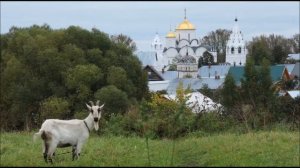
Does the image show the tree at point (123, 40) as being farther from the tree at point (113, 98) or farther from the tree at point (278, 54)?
the tree at point (278, 54)

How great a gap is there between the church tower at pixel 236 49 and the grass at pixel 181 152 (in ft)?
388

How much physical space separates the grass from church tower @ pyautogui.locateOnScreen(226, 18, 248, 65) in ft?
388

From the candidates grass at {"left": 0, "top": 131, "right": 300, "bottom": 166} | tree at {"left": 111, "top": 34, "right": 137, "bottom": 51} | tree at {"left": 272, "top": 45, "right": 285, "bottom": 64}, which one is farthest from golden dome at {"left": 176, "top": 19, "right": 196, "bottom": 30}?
grass at {"left": 0, "top": 131, "right": 300, "bottom": 166}

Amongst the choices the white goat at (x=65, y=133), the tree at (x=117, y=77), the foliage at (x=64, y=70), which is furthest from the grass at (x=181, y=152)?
the tree at (x=117, y=77)

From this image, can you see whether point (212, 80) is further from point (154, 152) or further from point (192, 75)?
point (154, 152)

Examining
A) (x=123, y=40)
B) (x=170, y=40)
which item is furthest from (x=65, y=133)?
(x=170, y=40)

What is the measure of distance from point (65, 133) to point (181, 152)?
2764 mm

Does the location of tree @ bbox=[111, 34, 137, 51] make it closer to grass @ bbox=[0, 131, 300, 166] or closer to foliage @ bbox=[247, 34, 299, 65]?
foliage @ bbox=[247, 34, 299, 65]

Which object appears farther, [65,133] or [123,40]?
[123,40]

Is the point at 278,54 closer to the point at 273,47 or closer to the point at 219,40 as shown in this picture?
the point at 273,47

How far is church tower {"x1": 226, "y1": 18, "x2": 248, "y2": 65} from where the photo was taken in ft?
430

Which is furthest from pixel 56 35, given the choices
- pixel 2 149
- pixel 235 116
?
pixel 2 149

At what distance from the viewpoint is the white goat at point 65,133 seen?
10430 millimetres

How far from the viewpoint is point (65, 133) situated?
10734 mm
